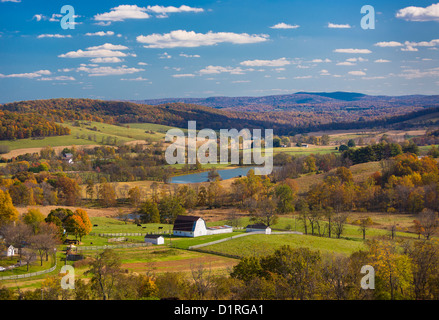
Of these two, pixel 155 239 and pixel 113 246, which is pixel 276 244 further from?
pixel 113 246

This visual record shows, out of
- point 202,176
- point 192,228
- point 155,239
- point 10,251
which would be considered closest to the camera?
point 10,251

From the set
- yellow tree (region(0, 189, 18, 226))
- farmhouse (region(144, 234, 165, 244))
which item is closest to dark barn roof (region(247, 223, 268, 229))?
farmhouse (region(144, 234, 165, 244))

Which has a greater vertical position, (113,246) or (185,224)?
(113,246)

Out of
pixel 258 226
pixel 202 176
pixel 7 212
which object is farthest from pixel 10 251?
pixel 202 176

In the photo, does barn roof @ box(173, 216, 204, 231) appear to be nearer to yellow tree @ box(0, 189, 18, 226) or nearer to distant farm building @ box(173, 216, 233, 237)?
distant farm building @ box(173, 216, 233, 237)

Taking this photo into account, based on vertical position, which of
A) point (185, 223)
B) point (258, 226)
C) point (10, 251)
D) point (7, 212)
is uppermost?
point (7, 212)
